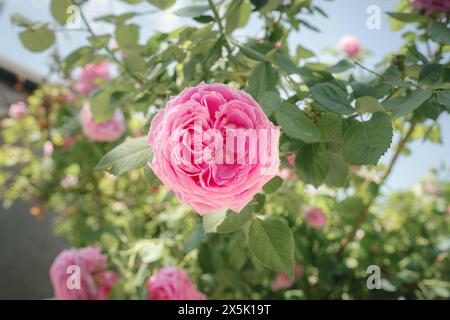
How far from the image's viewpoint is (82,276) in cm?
101

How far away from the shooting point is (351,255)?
1.57m

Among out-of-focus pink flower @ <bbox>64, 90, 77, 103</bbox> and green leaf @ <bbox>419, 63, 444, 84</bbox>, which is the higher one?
green leaf @ <bbox>419, 63, 444, 84</bbox>

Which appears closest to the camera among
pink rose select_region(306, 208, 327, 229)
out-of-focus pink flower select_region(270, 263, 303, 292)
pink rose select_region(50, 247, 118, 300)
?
pink rose select_region(50, 247, 118, 300)

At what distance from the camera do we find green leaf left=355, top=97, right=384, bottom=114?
56 centimetres

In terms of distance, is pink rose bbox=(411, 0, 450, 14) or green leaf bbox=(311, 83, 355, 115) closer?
green leaf bbox=(311, 83, 355, 115)

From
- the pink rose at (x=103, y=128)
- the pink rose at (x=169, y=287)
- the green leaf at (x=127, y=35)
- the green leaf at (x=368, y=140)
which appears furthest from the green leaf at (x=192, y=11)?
the pink rose at (x=103, y=128)

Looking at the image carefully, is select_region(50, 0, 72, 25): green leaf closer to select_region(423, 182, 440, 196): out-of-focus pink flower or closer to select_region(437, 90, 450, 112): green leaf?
select_region(437, 90, 450, 112): green leaf

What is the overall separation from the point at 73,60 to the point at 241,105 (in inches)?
23.3

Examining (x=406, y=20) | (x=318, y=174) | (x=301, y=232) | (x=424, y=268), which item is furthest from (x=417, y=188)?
(x=318, y=174)

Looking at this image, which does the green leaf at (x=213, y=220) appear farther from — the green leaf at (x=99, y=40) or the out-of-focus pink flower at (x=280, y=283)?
the out-of-focus pink flower at (x=280, y=283)

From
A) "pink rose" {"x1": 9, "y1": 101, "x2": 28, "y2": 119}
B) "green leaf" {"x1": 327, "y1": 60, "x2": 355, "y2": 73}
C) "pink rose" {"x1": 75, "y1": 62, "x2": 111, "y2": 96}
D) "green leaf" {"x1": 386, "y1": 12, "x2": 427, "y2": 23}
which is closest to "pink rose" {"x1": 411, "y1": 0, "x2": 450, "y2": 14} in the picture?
"green leaf" {"x1": 386, "y1": 12, "x2": 427, "y2": 23}

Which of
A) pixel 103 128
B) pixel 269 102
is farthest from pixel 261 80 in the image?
pixel 103 128

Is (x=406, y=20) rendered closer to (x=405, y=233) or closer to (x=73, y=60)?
(x=73, y=60)
